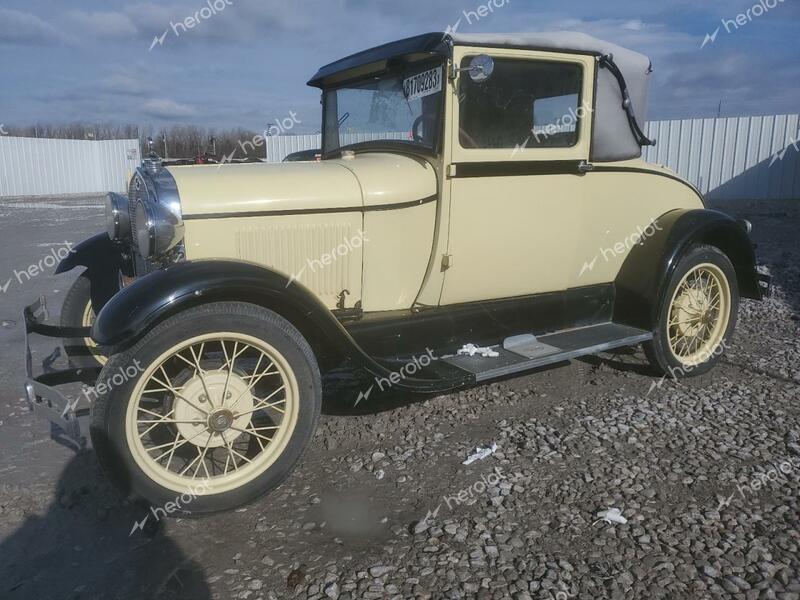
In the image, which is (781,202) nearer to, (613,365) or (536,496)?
(613,365)

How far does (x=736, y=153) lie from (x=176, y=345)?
15827 mm

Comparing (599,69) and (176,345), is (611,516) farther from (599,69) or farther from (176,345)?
(599,69)

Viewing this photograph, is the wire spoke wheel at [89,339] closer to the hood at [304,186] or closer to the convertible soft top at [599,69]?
the hood at [304,186]

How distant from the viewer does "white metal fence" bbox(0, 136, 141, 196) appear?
2428cm

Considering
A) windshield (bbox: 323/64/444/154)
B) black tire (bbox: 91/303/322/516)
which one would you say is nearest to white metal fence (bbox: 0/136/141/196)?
windshield (bbox: 323/64/444/154)

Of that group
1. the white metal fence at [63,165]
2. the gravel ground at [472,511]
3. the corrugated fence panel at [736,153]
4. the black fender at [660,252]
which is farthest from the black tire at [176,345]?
the white metal fence at [63,165]

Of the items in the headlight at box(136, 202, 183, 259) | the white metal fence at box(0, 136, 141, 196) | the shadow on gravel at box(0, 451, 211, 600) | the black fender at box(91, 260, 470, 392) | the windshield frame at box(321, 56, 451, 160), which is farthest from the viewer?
the white metal fence at box(0, 136, 141, 196)

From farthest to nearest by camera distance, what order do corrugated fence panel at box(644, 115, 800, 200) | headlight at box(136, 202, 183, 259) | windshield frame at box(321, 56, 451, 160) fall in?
corrugated fence panel at box(644, 115, 800, 200), windshield frame at box(321, 56, 451, 160), headlight at box(136, 202, 183, 259)

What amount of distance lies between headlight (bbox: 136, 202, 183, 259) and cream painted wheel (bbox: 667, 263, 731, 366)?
126 inches

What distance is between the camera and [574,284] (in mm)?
3969

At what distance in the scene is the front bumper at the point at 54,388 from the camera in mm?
2584

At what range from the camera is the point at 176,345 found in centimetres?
252

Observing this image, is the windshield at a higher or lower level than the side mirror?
lower

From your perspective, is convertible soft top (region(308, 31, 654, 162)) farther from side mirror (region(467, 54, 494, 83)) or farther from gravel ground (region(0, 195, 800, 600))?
gravel ground (region(0, 195, 800, 600))
